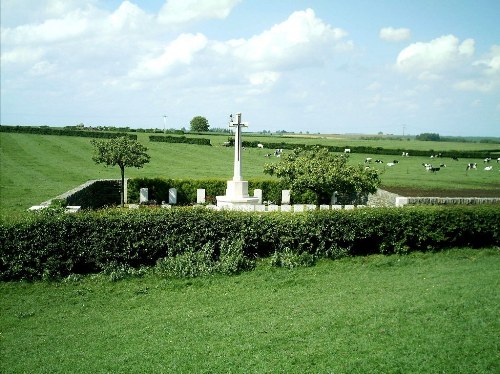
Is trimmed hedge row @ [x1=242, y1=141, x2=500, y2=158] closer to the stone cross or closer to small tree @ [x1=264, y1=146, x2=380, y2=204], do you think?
the stone cross

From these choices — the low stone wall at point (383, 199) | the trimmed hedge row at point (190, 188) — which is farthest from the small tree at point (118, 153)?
the low stone wall at point (383, 199)

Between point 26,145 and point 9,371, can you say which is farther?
point 26,145

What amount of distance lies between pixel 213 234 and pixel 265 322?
4833mm

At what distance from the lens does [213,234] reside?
1352cm

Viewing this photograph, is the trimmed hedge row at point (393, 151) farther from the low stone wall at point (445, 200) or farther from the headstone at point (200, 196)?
the low stone wall at point (445, 200)

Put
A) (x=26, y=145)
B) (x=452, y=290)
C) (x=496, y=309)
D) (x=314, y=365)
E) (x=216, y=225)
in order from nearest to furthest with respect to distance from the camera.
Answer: (x=314, y=365) → (x=496, y=309) → (x=452, y=290) → (x=216, y=225) → (x=26, y=145)

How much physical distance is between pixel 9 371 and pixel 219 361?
3416 mm

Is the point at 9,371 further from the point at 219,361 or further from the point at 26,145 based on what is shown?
the point at 26,145

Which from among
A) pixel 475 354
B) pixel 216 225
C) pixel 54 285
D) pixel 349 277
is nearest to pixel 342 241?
pixel 349 277

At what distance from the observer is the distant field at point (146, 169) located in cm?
2876

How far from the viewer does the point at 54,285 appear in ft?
39.7

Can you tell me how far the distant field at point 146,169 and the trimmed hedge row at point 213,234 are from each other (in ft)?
28.0

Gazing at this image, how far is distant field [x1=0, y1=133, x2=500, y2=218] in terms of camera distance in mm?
28764

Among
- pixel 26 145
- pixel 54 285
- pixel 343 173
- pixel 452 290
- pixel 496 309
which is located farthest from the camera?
pixel 26 145
